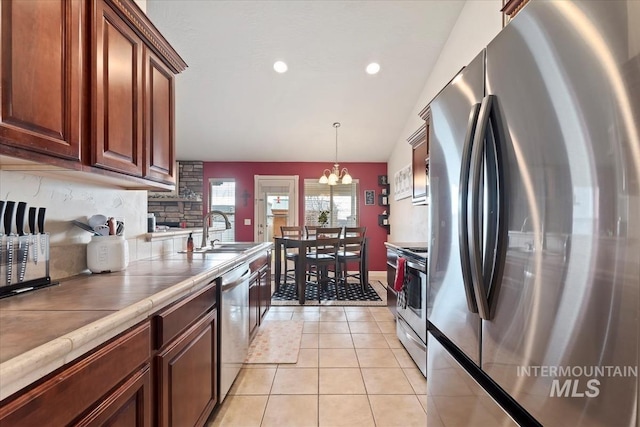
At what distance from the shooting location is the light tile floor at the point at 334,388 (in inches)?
70.9

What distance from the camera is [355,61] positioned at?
12.0 feet

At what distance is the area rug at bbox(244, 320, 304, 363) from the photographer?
2545 mm

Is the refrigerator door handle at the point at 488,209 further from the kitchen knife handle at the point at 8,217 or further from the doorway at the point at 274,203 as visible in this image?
the doorway at the point at 274,203

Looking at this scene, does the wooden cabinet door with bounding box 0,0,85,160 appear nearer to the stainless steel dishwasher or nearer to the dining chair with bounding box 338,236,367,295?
the stainless steel dishwasher

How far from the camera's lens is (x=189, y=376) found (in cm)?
→ 134

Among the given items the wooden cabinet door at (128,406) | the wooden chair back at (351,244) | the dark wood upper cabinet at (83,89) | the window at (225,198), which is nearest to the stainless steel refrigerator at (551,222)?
the wooden cabinet door at (128,406)

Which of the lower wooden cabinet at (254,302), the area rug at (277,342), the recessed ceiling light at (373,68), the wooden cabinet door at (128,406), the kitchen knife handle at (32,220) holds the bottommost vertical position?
the area rug at (277,342)

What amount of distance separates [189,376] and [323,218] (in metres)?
4.44

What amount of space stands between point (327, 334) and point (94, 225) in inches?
90.8

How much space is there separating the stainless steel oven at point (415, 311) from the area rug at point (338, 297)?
1470mm

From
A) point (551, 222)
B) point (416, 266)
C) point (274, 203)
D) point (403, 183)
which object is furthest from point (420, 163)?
point (274, 203)

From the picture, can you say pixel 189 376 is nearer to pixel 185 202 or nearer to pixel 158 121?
pixel 158 121

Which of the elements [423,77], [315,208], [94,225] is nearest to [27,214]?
[94,225]

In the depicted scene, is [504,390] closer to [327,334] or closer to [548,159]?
[548,159]
